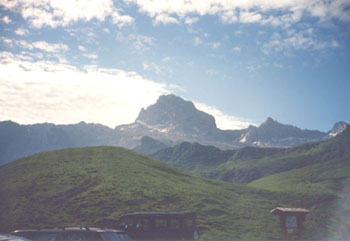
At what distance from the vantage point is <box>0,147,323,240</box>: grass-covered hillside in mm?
49781

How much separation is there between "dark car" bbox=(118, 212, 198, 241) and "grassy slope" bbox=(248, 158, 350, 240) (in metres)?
31.6

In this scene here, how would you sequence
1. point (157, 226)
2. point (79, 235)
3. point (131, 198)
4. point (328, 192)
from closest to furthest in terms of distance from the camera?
1. point (79, 235)
2. point (157, 226)
3. point (131, 198)
4. point (328, 192)

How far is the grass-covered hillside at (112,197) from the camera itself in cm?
4978

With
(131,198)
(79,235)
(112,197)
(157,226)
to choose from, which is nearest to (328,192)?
(131,198)

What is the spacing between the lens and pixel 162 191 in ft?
219

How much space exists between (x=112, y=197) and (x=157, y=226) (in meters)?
32.7

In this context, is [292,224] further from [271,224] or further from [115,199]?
[115,199]

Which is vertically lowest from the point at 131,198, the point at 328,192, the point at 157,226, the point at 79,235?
the point at 328,192

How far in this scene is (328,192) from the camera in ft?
296

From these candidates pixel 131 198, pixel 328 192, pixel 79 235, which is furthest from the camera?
pixel 328 192

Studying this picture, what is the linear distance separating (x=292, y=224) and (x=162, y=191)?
4035 centimetres

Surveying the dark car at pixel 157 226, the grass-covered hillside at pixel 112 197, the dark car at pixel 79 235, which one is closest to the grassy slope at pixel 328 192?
the grass-covered hillside at pixel 112 197

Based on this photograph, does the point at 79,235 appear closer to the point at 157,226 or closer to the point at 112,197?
the point at 157,226

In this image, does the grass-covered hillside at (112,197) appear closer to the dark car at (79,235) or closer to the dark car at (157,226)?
the dark car at (157,226)
